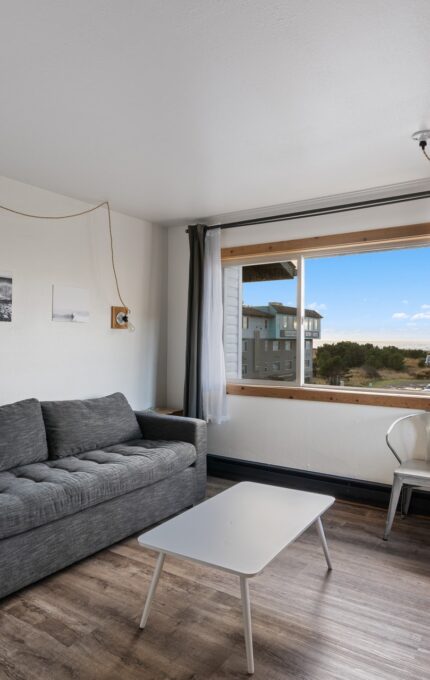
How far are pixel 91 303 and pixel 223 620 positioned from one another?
261 centimetres

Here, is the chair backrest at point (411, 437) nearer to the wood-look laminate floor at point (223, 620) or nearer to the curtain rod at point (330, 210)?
the wood-look laminate floor at point (223, 620)

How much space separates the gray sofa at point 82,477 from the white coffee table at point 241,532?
637 mm

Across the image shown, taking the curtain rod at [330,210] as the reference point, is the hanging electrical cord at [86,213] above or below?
below

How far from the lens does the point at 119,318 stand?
420cm

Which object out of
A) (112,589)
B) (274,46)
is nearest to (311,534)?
(112,589)

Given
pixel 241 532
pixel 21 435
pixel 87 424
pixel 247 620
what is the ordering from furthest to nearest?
pixel 87 424 → pixel 21 435 → pixel 241 532 → pixel 247 620

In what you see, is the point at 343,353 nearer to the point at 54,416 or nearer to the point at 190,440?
the point at 190,440

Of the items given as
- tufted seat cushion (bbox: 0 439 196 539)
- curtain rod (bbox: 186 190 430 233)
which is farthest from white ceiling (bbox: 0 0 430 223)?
tufted seat cushion (bbox: 0 439 196 539)

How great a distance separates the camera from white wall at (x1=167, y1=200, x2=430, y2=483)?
3650mm

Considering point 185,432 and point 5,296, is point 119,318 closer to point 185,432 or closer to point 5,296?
point 5,296

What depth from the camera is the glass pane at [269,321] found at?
4.21m

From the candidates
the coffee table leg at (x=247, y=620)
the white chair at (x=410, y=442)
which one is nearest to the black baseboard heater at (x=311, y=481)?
the white chair at (x=410, y=442)

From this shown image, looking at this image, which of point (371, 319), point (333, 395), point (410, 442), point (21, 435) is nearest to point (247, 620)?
point (21, 435)

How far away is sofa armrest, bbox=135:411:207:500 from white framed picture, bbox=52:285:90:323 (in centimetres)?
100
